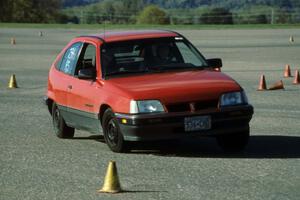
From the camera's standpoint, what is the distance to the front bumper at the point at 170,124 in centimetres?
1057

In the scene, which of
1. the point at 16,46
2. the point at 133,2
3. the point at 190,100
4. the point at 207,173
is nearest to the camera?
the point at 207,173

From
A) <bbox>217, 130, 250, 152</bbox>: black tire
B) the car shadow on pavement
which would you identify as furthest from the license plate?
<bbox>217, 130, 250, 152</bbox>: black tire

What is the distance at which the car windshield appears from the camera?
11.8m

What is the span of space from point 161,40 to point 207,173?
10.2ft

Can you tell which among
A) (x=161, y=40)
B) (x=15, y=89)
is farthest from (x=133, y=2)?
(x=161, y=40)

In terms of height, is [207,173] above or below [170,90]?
below

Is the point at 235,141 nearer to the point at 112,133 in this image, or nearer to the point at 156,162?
the point at 156,162

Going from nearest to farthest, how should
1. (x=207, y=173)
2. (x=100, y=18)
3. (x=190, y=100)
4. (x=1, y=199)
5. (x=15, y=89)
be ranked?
1. (x=1, y=199)
2. (x=207, y=173)
3. (x=190, y=100)
4. (x=15, y=89)
5. (x=100, y=18)

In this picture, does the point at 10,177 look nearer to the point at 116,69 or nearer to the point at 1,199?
the point at 1,199

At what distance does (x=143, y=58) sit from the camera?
39.4 feet

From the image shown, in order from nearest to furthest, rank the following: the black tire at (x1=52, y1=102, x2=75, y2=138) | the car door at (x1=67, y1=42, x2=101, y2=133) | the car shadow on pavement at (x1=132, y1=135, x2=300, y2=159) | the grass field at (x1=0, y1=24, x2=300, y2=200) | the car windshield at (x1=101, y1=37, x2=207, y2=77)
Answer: the grass field at (x1=0, y1=24, x2=300, y2=200), the car shadow on pavement at (x1=132, y1=135, x2=300, y2=159), the car door at (x1=67, y1=42, x2=101, y2=133), the car windshield at (x1=101, y1=37, x2=207, y2=77), the black tire at (x1=52, y1=102, x2=75, y2=138)

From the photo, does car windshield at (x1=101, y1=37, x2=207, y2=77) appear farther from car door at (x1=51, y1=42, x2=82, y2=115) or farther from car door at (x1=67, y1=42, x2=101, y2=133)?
car door at (x1=51, y1=42, x2=82, y2=115)

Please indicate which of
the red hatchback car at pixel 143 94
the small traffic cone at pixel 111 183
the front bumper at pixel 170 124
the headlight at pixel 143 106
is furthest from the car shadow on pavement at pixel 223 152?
the small traffic cone at pixel 111 183

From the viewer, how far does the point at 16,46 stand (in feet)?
145
